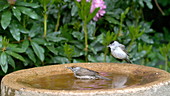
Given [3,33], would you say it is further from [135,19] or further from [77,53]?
[135,19]

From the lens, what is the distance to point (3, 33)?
16.4 feet

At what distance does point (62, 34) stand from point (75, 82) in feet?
6.19

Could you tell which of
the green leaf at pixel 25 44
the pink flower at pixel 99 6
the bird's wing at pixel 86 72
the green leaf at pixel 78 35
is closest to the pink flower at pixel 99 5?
the pink flower at pixel 99 6

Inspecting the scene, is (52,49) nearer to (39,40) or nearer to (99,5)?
(39,40)

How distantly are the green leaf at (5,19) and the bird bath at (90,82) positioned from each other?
948 mm

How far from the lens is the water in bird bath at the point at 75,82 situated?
3.31 metres

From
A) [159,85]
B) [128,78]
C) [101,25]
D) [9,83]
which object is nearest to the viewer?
[159,85]

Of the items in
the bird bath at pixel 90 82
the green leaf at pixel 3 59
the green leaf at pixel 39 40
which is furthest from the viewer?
the green leaf at pixel 39 40

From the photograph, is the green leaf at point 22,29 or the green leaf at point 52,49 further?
the green leaf at point 52,49

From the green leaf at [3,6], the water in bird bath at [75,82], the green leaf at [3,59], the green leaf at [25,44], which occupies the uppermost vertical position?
the green leaf at [3,6]

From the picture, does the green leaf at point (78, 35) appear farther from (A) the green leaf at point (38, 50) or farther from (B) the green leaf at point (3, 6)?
(B) the green leaf at point (3, 6)

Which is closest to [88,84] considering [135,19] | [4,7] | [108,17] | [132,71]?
[132,71]

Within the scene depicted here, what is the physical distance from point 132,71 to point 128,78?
0.96 feet

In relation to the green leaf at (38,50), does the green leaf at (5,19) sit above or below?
above
